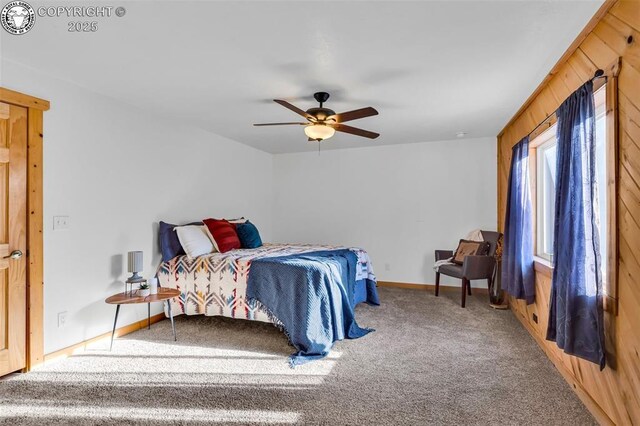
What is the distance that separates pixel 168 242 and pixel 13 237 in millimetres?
1376

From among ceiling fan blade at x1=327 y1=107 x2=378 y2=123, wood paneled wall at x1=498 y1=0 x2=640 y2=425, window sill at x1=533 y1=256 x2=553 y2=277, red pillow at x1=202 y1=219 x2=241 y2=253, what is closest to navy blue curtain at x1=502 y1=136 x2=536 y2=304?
window sill at x1=533 y1=256 x2=553 y2=277

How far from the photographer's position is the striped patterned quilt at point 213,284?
3383 millimetres

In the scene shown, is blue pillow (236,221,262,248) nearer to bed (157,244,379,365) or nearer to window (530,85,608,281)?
bed (157,244,379,365)

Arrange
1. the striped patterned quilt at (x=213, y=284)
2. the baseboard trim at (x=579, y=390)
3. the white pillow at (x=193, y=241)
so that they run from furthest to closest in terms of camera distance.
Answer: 1. the white pillow at (x=193, y=241)
2. the striped patterned quilt at (x=213, y=284)
3. the baseboard trim at (x=579, y=390)

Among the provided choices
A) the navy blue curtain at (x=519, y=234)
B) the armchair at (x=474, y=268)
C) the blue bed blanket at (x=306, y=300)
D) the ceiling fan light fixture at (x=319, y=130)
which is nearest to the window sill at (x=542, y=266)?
the navy blue curtain at (x=519, y=234)

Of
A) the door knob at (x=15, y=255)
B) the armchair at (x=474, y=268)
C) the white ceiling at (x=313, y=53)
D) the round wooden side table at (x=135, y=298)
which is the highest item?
the white ceiling at (x=313, y=53)

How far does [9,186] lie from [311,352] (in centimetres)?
264

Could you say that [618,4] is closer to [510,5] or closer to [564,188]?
[510,5]

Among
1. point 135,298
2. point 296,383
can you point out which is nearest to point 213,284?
point 135,298

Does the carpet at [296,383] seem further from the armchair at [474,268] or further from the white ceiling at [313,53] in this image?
the white ceiling at [313,53]

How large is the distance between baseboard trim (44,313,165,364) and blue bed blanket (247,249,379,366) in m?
1.30

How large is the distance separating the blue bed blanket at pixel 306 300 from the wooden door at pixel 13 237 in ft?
5.73

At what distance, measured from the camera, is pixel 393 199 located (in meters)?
5.64

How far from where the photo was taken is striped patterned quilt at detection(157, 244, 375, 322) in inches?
133
